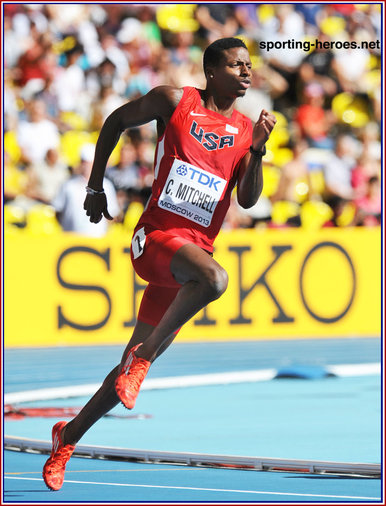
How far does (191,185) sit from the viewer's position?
231 inches

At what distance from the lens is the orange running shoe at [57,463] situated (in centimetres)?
586

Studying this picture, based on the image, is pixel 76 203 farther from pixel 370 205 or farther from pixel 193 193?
pixel 193 193

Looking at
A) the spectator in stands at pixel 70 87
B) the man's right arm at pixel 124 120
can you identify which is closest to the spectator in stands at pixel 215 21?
the spectator in stands at pixel 70 87

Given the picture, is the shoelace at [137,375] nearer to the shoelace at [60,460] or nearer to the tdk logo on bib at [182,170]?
the shoelace at [60,460]

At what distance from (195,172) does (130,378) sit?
1.29 m

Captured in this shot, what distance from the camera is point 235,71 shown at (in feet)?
19.0

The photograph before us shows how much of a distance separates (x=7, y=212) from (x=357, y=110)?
6.33 meters

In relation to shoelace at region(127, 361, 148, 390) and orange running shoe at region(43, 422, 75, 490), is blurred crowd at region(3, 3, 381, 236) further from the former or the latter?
shoelace at region(127, 361, 148, 390)

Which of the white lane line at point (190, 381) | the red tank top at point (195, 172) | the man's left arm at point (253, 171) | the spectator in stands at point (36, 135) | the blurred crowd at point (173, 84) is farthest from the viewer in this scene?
the spectator in stands at point (36, 135)

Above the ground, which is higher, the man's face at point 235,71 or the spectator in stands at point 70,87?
the spectator in stands at point 70,87

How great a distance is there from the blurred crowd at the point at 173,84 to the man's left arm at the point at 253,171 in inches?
268

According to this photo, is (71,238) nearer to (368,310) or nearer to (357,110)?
(368,310)

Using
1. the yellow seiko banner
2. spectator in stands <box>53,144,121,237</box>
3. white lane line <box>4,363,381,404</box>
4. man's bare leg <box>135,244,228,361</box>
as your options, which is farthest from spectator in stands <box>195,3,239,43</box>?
man's bare leg <box>135,244,228,361</box>

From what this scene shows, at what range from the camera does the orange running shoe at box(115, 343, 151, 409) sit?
17.1 feet
